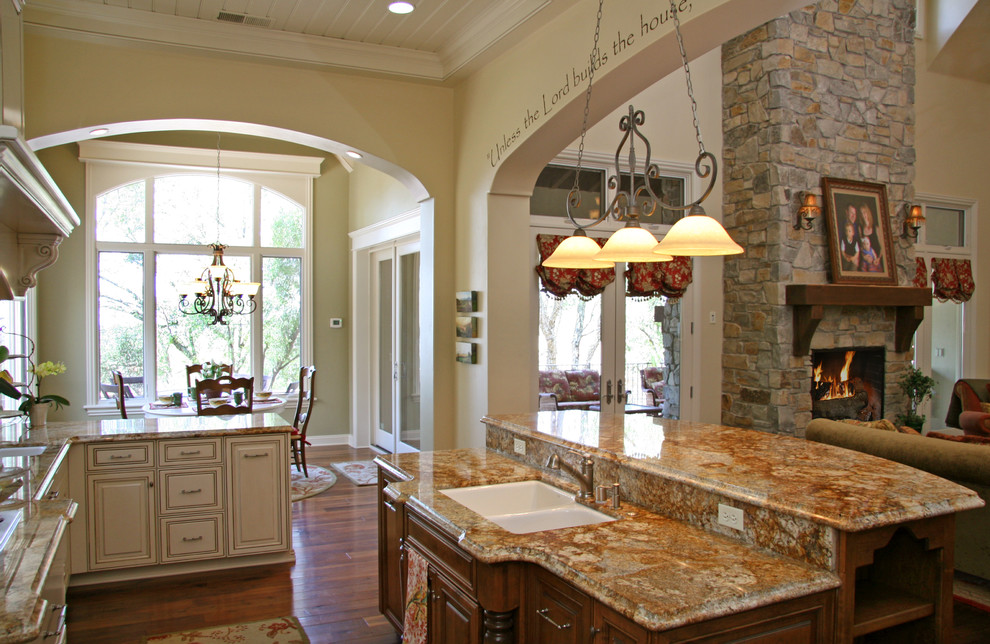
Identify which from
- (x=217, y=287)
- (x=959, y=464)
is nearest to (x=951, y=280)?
(x=959, y=464)

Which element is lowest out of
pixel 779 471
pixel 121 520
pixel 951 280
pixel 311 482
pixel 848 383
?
pixel 311 482

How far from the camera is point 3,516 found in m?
2.35

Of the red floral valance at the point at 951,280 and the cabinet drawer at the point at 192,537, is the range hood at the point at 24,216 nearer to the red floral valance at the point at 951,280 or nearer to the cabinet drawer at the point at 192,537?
the cabinet drawer at the point at 192,537

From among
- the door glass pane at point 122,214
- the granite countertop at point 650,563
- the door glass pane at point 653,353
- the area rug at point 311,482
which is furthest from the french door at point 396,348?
the granite countertop at point 650,563

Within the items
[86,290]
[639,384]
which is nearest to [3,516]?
[639,384]

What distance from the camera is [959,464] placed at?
3.79 m

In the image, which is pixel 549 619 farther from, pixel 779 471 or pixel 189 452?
pixel 189 452

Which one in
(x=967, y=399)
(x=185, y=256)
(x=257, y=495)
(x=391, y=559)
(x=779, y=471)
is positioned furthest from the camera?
(x=967, y=399)

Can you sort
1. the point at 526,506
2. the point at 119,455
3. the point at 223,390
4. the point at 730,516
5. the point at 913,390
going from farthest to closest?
the point at 913,390 < the point at 223,390 < the point at 119,455 < the point at 526,506 < the point at 730,516

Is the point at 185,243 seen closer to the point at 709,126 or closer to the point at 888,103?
the point at 709,126

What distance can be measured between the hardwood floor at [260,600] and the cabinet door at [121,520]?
0.18 meters

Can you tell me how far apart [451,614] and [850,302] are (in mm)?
5473

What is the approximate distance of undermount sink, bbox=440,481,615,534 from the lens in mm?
2750

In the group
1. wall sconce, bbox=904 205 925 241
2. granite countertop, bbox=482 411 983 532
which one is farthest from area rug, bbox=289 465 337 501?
wall sconce, bbox=904 205 925 241
